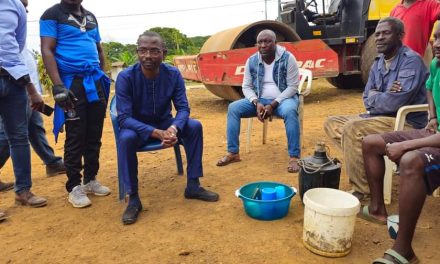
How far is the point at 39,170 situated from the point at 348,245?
3372 millimetres

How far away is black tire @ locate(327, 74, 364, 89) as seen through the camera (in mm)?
9086

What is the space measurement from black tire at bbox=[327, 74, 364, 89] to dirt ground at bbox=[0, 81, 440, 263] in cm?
577

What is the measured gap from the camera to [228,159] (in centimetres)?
404

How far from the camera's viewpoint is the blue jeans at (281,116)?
3713 mm

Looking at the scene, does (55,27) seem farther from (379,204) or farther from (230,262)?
(379,204)

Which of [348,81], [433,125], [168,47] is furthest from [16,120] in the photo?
[168,47]

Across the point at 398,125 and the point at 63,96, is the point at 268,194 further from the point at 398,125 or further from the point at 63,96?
the point at 63,96

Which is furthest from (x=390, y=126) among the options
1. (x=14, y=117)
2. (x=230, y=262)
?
(x=14, y=117)

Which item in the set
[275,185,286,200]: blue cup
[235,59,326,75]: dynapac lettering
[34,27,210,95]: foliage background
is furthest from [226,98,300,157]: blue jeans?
[34,27,210,95]: foliage background

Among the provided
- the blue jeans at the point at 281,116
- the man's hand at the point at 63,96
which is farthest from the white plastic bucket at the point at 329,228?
the man's hand at the point at 63,96

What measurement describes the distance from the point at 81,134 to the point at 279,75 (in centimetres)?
206

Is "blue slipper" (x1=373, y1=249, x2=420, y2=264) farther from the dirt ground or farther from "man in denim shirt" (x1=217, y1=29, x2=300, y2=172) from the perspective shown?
"man in denim shirt" (x1=217, y1=29, x2=300, y2=172)

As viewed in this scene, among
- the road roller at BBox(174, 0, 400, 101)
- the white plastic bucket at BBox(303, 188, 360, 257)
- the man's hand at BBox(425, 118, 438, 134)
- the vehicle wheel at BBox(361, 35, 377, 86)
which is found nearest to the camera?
the white plastic bucket at BBox(303, 188, 360, 257)

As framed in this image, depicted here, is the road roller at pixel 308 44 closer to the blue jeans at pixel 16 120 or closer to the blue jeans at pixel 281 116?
the blue jeans at pixel 281 116
